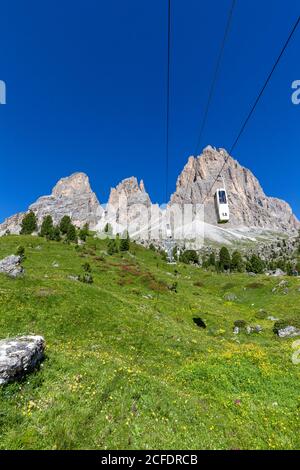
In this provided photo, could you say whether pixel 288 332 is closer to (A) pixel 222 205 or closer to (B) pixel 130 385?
(A) pixel 222 205

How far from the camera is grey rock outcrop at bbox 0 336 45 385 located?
11.5 metres

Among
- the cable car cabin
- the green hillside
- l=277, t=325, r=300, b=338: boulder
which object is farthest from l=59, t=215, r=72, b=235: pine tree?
the cable car cabin

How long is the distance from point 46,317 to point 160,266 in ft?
236

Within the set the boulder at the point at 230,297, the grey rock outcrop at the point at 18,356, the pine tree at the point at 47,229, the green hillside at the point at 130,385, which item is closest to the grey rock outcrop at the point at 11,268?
the green hillside at the point at 130,385

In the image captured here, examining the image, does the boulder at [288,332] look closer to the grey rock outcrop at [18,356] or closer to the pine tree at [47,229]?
the grey rock outcrop at [18,356]

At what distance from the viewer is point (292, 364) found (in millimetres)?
20578

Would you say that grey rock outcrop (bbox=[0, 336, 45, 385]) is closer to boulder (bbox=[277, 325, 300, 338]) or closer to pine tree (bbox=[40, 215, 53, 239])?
boulder (bbox=[277, 325, 300, 338])

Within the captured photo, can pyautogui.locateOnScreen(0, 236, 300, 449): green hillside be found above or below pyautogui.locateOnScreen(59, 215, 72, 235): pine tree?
below

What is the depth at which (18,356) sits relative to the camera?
12117 millimetres

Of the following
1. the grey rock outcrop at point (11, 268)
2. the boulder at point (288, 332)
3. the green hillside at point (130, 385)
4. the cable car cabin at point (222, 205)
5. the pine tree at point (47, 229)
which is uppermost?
the pine tree at point (47, 229)

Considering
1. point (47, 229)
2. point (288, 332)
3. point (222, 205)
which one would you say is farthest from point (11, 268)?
point (47, 229)

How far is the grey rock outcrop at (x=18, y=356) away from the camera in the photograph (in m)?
11.5
